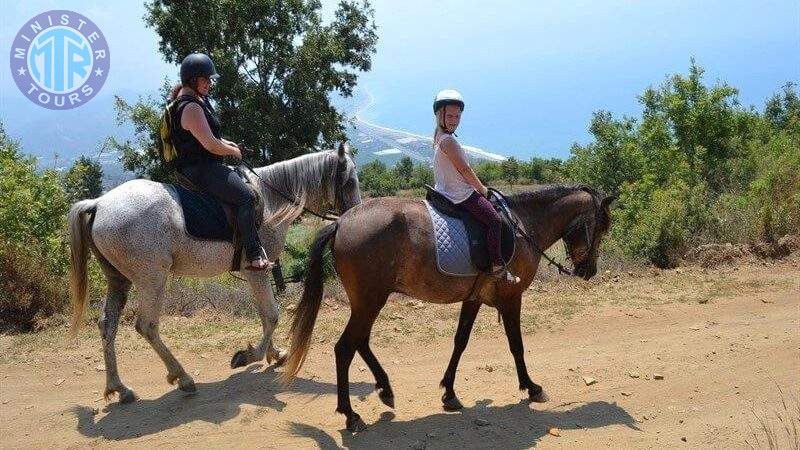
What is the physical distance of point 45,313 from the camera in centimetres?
827

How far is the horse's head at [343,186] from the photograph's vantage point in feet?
20.6

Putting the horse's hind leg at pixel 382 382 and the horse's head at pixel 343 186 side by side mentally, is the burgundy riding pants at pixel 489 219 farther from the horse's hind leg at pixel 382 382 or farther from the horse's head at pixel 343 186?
the horse's head at pixel 343 186

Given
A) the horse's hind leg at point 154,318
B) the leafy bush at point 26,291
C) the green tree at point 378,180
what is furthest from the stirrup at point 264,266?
the green tree at point 378,180

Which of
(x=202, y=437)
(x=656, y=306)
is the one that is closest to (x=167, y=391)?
(x=202, y=437)

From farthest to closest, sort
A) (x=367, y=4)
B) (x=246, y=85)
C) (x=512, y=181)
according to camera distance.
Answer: (x=512, y=181) < (x=367, y=4) < (x=246, y=85)

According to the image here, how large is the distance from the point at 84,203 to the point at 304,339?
2571 millimetres

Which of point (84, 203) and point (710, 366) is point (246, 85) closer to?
point (84, 203)

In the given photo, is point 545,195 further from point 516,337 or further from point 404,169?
point 404,169

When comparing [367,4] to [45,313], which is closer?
[45,313]

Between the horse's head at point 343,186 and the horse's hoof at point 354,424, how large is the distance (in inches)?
92.0

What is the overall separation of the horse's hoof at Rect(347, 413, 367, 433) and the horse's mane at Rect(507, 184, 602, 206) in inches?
96.3

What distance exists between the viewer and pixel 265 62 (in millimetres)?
15844

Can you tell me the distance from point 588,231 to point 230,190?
351 cm

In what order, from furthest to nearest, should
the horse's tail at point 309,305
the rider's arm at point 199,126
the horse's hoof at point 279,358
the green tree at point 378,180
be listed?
the green tree at point 378,180
the horse's hoof at point 279,358
the rider's arm at point 199,126
the horse's tail at point 309,305
